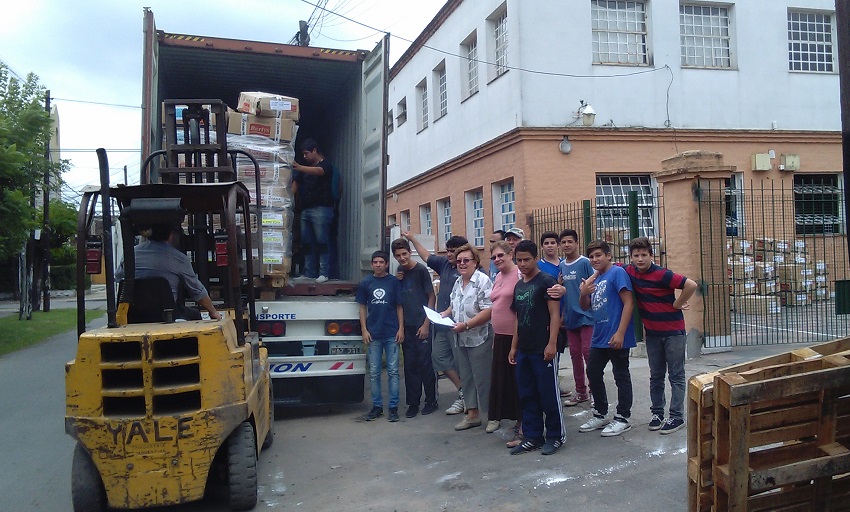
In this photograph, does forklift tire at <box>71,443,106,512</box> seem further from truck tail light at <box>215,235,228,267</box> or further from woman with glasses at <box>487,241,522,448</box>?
woman with glasses at <box>487,241,522,448</box>

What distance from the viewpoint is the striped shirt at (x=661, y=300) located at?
19.6ft

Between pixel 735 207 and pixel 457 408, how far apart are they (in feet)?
22.2

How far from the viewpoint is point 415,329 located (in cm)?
753

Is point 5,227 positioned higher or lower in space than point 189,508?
higher

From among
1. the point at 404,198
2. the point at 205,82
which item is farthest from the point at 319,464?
the point at 404,198

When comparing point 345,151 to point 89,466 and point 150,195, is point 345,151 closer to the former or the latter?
point 150,195

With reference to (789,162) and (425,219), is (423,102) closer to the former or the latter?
(425,219)

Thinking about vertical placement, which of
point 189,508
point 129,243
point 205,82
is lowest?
point 189,508

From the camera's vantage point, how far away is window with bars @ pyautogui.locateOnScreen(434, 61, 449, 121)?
64.7 feet

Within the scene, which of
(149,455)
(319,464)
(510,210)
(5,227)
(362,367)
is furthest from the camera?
(510,210)

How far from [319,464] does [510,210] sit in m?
10.7

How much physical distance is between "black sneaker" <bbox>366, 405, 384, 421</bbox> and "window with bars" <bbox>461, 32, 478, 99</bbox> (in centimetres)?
1119

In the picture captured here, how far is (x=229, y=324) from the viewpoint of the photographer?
16.1 ft

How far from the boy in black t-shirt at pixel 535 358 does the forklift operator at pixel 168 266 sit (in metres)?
2.45
